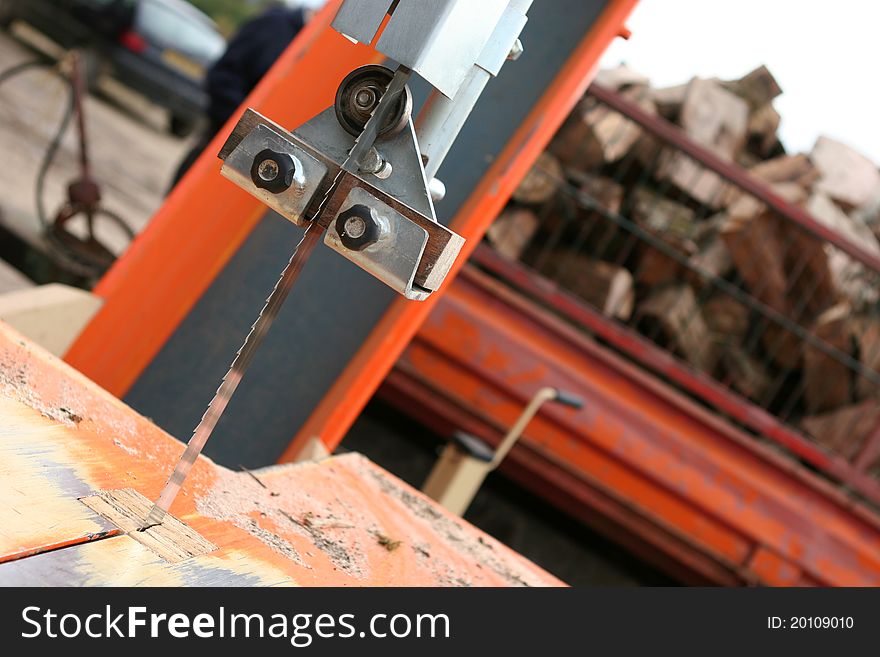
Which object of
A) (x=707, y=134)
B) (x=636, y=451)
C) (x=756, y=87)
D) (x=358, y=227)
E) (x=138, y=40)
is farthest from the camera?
(x=138, y=40)

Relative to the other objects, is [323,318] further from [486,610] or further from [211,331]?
[486,610]

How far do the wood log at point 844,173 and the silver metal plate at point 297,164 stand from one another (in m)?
3.79

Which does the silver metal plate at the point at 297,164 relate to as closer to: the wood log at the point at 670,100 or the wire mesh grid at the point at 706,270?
the wire mesh grid at the point at 706,270

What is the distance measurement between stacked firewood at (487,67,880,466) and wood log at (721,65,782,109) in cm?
28

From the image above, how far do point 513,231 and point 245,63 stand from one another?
1.30 m

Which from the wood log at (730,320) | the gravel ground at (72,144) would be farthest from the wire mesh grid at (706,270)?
the gravel ground at (72,144)

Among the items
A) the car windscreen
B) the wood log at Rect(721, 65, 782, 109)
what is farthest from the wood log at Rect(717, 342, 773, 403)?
the car windscreen

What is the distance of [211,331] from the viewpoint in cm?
243

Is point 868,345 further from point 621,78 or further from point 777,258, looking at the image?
point 621,78

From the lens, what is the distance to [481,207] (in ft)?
7.79

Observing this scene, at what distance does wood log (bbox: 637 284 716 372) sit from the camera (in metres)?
4.02

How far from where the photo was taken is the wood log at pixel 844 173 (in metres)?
4.48

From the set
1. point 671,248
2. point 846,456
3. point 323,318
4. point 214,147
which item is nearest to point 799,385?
point 846,456

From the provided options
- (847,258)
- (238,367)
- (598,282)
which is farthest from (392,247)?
(847,258)
